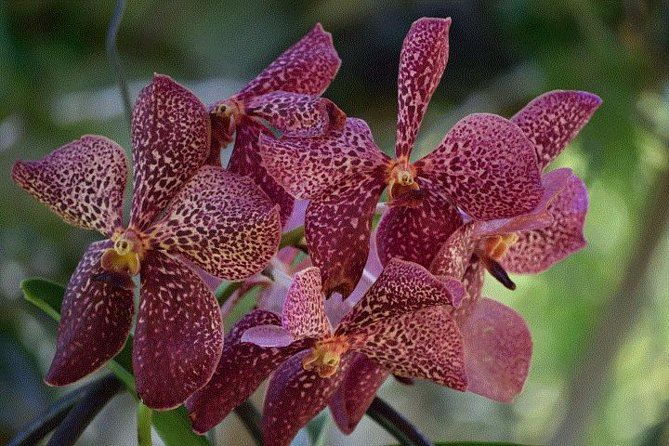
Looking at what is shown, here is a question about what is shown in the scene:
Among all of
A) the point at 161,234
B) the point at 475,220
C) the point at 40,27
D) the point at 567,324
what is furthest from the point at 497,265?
the point at 567,324

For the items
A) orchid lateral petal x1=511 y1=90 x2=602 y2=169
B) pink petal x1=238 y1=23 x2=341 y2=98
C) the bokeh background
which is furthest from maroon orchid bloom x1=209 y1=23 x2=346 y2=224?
the bokeh background

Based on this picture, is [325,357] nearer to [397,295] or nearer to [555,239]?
[397,295]

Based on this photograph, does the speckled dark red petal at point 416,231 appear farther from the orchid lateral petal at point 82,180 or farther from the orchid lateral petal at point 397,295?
the orchid lateral petal at point 82,180

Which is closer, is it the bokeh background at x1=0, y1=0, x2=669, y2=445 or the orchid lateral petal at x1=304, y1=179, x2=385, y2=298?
the orchid lateral petal at x1=304, y1=179, x2=385, y2=298

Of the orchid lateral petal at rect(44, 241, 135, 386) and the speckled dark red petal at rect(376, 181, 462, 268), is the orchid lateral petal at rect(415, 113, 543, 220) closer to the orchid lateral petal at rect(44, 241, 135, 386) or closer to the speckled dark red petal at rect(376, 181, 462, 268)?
the speckled dark red petal at rect(376, 181, 462, 268)

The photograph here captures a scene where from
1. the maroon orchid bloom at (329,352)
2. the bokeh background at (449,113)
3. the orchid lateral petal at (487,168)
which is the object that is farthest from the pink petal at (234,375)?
the bokeh background at (449,113)

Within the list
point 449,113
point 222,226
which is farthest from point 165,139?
point 449,113
